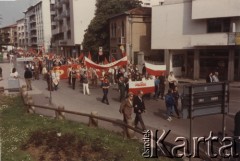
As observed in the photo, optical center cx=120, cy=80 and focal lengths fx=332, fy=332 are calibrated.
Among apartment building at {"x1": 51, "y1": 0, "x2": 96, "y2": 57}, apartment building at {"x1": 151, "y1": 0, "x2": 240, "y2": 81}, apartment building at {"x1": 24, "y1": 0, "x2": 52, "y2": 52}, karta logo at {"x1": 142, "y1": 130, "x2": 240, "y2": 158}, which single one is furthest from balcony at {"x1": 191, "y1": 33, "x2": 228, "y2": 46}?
apartment building at {"x1": 24, "y1": 0, "x2": 52, "y2": 52}

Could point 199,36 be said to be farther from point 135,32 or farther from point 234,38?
point 135,32

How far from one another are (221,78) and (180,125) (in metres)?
17.3

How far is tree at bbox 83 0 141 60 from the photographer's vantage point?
4784 centimetres

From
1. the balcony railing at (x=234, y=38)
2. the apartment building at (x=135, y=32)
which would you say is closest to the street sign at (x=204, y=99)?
the balcony railing at (x=234, y=38)

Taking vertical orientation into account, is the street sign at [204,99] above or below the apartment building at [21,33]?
below

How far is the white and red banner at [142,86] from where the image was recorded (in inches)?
718

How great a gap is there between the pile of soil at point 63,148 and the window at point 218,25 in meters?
21.0

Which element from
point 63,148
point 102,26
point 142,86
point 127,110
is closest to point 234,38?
point 142,86

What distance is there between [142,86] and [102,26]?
3167 cm

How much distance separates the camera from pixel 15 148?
38.1 feet

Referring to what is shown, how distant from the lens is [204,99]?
331 inches

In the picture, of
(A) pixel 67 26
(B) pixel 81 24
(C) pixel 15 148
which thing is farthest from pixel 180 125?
(A) pixel 67 26

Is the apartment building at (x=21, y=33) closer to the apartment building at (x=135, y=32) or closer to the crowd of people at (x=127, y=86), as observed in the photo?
the apartment building at (x=135, y=32)

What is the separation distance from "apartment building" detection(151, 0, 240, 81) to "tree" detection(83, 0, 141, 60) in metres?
13.9
